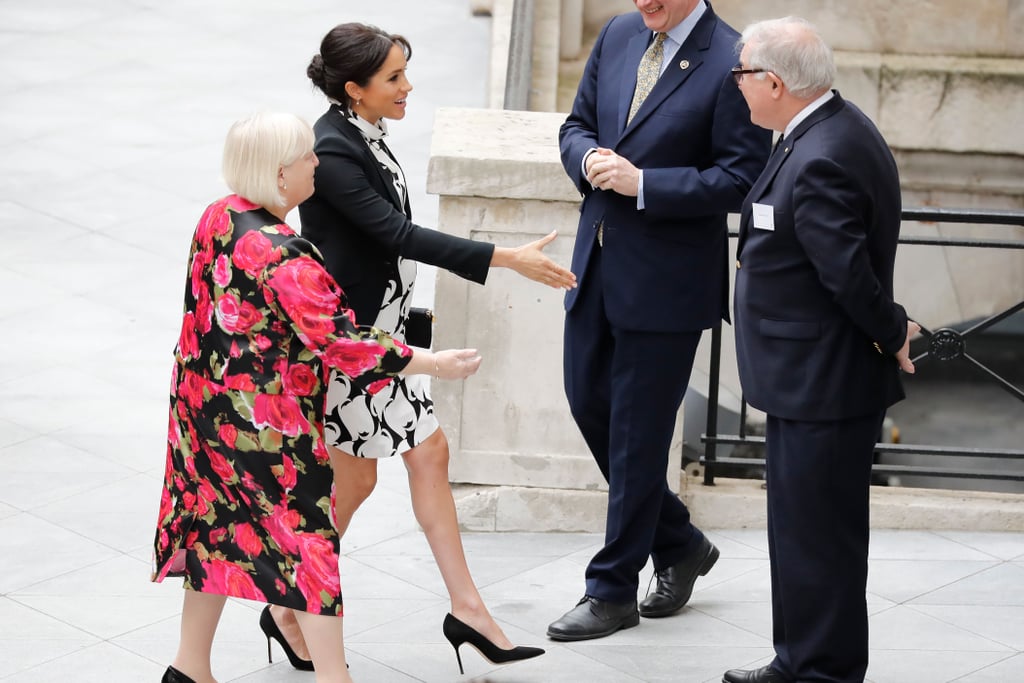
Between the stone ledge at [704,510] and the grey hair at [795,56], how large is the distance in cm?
222

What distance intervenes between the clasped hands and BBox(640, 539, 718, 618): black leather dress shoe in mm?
1336

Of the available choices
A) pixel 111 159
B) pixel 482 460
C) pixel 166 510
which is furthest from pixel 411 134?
pixel 166 510

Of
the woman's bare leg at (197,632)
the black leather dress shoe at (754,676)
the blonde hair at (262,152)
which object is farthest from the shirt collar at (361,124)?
the black leather dress shoe at (754,676)

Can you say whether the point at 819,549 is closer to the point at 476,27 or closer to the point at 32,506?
the point at 32,506

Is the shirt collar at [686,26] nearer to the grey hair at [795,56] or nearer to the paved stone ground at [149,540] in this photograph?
the grey hair at [795,56]

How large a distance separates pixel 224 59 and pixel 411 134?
7.87 ft

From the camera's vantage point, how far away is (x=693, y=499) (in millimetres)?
5762

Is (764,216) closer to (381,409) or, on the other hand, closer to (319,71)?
(381,409)

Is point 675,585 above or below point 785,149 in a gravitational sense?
below

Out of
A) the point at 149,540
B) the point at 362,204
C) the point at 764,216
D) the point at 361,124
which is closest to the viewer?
the point at 764,216

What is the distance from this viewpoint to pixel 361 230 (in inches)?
170

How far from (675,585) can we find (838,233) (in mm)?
1664

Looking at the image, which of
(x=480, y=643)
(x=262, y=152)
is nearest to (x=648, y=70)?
(x=262, y=152)

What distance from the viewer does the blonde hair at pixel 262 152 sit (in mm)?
3676
